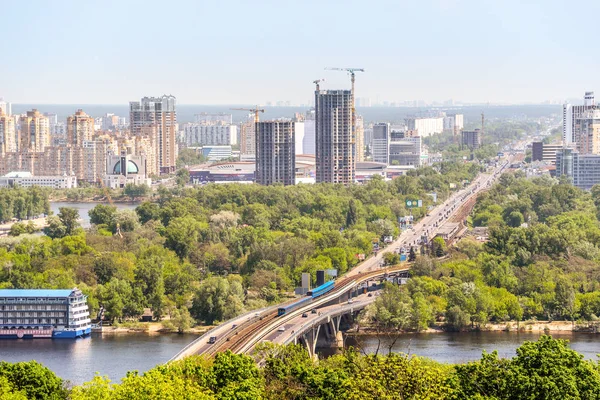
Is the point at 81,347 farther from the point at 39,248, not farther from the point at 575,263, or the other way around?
the point at 575,263

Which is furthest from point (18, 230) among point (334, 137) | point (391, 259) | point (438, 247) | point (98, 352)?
point (334, 137)

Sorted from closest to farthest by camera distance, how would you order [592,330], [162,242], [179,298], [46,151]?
[592,330]
[179,298]
[162,242]
[46,151]

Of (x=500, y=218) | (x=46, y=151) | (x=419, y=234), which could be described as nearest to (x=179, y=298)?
(x=419, y=234)

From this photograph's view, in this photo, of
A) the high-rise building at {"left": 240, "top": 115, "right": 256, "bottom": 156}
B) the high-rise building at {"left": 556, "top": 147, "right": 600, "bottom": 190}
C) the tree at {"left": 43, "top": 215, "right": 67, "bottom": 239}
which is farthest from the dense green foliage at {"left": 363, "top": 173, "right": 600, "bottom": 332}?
the high-rise building at {"left": 240, "top": 115, "right": 256, "bottom": 156}

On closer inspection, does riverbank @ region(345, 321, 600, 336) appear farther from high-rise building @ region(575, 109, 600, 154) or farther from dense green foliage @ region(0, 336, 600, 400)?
high-rise building @ region(575, 109, 600, 154)

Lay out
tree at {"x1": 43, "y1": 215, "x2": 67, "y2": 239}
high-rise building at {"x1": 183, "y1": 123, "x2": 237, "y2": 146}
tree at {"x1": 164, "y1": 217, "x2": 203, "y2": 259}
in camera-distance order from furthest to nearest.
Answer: high-rise building at {"x1": 183, "y1": 123, "x2": 237, "y2": 146} < tree at {"x1": 43, "y1": 215, "x2": 67, "y2": 239} < tree at {"x1": 164, "y1": 217, "x2": 203, "y2": 259}

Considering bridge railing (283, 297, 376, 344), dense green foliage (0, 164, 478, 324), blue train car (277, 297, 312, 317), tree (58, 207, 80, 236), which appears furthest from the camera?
tree (58, 207, 80, 236)

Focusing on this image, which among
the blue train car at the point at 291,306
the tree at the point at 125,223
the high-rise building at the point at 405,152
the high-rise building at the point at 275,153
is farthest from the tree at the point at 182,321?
the high-rise building at the point at 405,152
